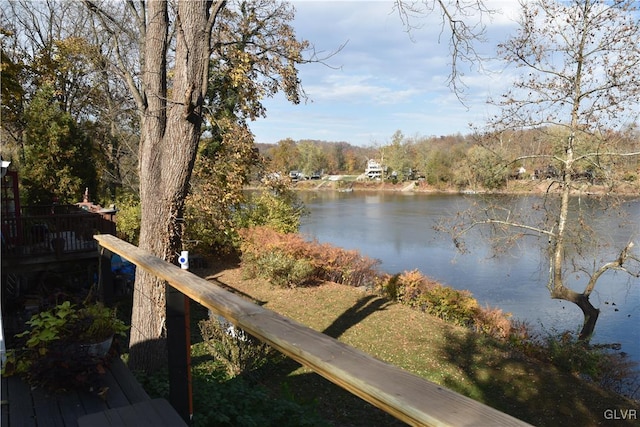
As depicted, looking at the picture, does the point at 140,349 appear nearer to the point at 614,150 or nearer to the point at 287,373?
the point at 287,373

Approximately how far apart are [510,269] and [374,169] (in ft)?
176

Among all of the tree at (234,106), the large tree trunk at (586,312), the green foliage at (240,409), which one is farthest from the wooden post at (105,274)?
the large tree trunk at (586,312)

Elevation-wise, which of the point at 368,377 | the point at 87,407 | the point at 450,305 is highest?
the point at 368,377

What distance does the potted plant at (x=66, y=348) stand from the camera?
7.72ft

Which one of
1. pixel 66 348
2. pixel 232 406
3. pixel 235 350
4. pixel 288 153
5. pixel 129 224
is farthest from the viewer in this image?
pixel 288 153

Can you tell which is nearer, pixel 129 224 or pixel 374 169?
pixel 129 224

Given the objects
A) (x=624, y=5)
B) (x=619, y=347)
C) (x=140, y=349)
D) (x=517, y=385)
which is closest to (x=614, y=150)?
(x=624, y=5)

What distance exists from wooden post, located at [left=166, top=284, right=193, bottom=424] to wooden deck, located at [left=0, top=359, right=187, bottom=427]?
0.08 metres

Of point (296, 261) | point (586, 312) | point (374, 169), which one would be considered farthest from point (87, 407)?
point (374, 169)

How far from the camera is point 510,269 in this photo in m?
14.7

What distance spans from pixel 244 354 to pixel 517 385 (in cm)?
393

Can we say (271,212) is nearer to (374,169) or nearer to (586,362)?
(586,362)

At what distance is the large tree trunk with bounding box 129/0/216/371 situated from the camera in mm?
4008

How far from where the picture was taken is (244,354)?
5668mm
